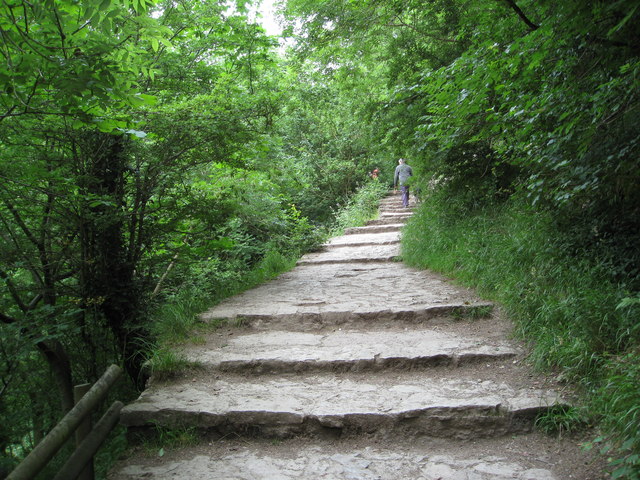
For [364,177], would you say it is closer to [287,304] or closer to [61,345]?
[287,304]

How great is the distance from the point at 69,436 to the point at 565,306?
354cm

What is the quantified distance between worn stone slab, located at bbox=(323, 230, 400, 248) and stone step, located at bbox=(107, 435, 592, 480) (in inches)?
273

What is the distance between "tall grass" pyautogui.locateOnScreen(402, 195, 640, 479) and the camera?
240 centimetres

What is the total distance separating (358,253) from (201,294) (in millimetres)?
4031

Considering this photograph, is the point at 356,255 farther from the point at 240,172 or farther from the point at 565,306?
the point at 565,306

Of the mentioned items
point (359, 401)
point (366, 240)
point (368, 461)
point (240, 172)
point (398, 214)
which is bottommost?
point (368, 461)

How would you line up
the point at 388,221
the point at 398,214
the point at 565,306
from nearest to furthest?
1. the point at 565,306
2. the point at 388,221
3. the point at 398,214

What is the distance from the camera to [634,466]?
199 cm

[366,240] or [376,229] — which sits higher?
[376,229]

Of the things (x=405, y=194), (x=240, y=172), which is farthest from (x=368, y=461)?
(x=405, y=194)

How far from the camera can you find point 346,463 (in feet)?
8.62

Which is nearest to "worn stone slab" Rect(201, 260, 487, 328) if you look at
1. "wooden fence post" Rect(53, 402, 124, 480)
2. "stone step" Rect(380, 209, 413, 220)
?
"wooden fence post" Rect(53, 402, 124, 480)

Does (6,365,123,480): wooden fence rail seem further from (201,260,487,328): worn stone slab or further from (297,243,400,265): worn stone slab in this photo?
(297,243,400,265): worn stone slab

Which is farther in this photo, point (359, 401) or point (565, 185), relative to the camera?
point (565, 185)
